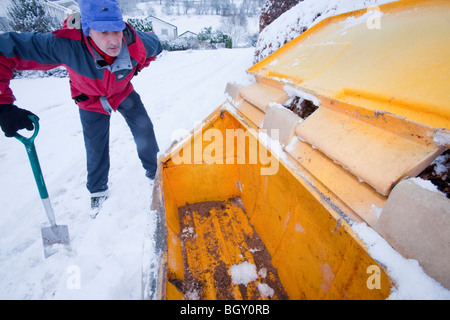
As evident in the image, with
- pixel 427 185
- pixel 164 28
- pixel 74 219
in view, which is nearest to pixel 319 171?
pixel 427 185

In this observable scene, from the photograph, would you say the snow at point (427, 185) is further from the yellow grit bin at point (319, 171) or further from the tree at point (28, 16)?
the tree at point (28, 16)

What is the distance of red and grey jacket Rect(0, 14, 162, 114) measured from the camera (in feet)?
4.86

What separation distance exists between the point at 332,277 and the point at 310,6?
4.34m

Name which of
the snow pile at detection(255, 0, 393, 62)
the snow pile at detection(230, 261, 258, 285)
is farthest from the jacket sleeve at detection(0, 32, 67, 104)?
the snow pile at detection(255, 0, 393, 62)

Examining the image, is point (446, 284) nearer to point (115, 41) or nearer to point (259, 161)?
point (259, 161)

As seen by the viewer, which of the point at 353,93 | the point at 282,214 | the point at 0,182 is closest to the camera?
the point at 353,93

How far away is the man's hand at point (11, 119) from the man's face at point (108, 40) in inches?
31.7

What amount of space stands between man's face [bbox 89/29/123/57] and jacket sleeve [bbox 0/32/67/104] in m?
0.25

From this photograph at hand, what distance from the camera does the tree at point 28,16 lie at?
11562mm

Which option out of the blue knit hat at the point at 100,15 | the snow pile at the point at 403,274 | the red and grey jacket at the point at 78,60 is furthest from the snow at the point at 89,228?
the blue knit hat at the point at 100,15

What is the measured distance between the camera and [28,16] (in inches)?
457

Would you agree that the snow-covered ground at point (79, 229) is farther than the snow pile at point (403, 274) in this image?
Yes

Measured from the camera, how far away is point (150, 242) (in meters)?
1.01
